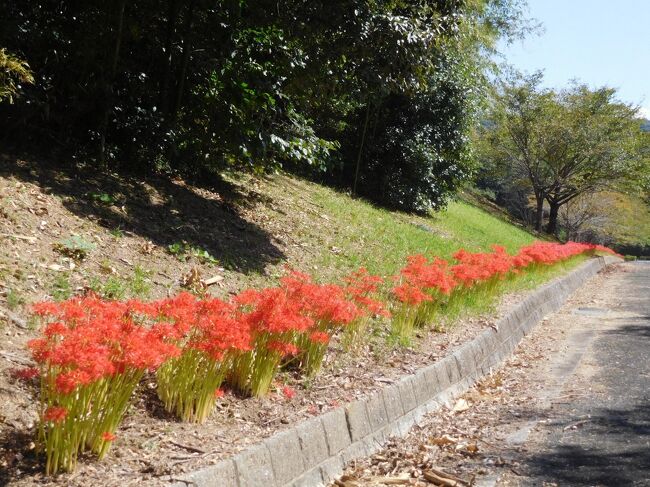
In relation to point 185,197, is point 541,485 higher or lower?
lower

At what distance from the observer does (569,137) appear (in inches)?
1287

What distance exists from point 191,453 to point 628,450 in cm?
303

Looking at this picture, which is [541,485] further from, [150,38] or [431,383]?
[150,38]

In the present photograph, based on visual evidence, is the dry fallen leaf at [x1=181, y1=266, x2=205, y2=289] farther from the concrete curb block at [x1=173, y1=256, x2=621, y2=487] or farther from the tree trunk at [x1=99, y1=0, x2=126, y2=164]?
the tree trunk at [x1=99, y1=0, x2=126, y2=164]

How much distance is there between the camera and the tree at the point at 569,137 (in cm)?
3278

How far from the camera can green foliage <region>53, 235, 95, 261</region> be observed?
233 inches

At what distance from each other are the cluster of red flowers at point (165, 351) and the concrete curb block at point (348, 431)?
1.85 ft

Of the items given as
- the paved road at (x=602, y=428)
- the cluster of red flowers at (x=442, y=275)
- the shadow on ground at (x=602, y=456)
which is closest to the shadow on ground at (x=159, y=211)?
the cluster of red flowers at (x=442, y=275)

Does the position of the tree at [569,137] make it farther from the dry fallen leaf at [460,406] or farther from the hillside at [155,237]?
the dry fallen leaf at [460,406]

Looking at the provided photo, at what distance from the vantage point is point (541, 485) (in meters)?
4.04

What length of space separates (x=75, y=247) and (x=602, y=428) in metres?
4.78

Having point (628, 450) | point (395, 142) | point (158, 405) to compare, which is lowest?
point (158, 405)

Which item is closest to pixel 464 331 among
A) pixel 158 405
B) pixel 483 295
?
pixel 483 295

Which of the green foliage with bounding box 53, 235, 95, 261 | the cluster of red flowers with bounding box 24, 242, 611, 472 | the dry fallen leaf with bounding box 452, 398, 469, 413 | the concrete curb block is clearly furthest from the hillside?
the dry fallen leaf with bounding box 452, 398, 469, 413
